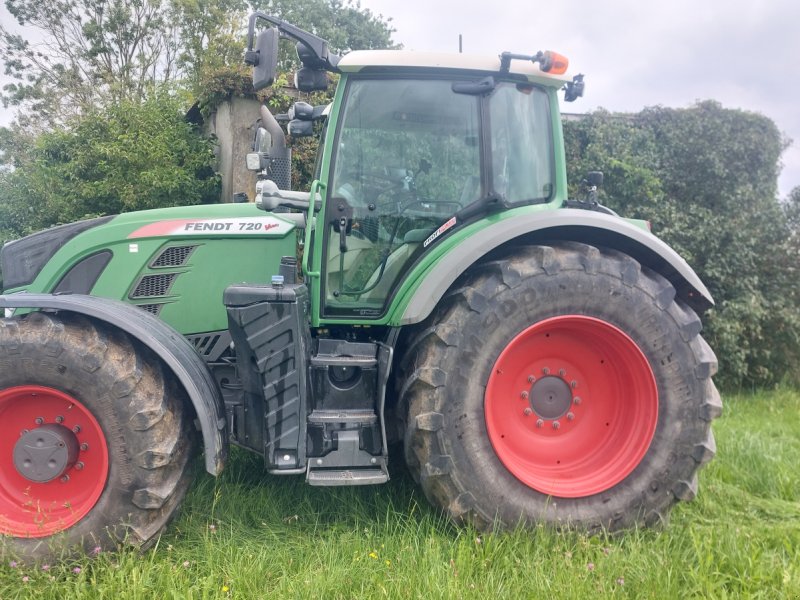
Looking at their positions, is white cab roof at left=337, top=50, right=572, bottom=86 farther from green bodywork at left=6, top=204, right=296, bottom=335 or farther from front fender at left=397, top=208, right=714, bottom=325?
green bodywork at left=6, top=204, right=296, bottom=335

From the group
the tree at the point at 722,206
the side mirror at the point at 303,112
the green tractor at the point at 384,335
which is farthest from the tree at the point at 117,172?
the side mirror at the point at 303,112

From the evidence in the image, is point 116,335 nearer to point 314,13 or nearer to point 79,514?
point 79,514

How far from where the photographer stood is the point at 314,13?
19.9 metres

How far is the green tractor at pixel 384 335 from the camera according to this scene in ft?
8.48

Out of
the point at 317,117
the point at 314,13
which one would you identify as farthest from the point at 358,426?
the point at 314,13

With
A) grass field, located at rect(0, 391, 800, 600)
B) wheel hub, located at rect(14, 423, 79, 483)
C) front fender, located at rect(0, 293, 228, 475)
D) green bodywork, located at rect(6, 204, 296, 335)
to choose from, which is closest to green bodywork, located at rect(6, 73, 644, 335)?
green bodywork, located at rect(6, 204, 296, 335)

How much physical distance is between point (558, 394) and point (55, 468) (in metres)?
2.38

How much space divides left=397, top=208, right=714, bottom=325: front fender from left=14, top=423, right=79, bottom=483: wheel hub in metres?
1.61

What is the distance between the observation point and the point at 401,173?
3018 millimetres

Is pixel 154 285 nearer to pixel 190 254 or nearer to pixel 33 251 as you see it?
Answer: pixel 190 254

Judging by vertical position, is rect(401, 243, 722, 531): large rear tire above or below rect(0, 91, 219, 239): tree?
below

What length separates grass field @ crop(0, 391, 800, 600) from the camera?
2.34 metres

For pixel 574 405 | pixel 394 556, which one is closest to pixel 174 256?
pixel 394 556

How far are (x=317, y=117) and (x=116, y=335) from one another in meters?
1.64
